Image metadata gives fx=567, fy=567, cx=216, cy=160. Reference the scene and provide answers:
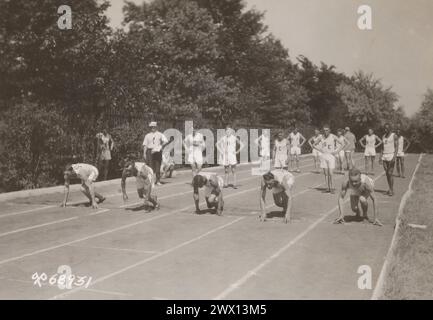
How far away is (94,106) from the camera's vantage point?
25.8m

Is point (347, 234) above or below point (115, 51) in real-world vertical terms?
below

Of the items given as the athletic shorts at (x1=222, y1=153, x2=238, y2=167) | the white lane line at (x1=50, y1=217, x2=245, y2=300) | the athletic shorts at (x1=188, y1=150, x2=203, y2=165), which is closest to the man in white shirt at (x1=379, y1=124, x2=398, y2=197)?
the athletic shorts at (x1=222, y1=153, x2=238, y2=167)

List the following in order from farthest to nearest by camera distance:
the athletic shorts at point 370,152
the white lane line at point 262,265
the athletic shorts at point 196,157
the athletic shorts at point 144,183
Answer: the athletic shorts at point 370,152
the athletic shorts at point 196,157
the athletic shorts at point 144,183
the white lane line at point 262,265

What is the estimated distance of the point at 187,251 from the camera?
9.38 meters

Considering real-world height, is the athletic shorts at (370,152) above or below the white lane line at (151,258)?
above

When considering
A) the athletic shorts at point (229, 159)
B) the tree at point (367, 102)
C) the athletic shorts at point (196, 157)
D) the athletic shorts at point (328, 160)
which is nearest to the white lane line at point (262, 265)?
the athletic shorts at point (328, 160)

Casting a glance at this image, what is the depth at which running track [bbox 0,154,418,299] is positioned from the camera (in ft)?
23.3

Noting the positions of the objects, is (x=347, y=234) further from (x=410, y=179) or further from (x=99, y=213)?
(x=410, y=179)

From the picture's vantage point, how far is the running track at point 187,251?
7113mm

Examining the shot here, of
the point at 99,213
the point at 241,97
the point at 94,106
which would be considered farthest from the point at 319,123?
the point at 99,213

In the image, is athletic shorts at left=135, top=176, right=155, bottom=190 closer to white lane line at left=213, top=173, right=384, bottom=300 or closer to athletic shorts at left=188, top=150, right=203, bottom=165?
white lane line at left=213, top=173, right=384, bottom=300

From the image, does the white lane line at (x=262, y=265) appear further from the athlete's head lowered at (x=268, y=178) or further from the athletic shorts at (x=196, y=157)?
the athletic shorts at (x=196, y=157)

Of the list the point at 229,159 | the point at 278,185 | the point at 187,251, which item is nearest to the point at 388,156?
the point at 229,159
